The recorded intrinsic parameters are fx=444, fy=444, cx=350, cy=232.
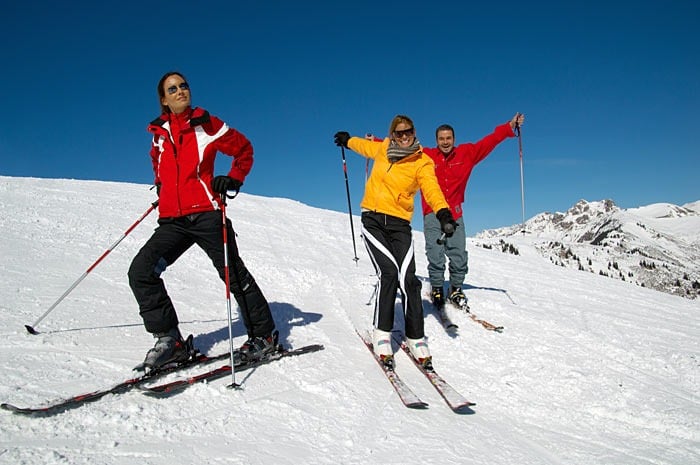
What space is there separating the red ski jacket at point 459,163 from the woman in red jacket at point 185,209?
143 inches

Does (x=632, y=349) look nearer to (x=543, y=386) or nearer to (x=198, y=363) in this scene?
(x=543, y=386)

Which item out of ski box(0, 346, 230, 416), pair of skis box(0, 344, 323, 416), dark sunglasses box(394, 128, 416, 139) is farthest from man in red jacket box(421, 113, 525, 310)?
ski box(0, 346, 230, 416)

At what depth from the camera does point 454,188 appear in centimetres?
686

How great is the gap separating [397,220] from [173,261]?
240 centimetres

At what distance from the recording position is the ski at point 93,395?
2.70m

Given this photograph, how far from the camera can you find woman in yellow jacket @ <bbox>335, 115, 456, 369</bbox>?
464 cm

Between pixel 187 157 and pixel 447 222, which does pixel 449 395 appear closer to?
pixel 447 222

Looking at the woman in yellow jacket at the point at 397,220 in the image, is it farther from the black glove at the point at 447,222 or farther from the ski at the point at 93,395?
the ski at the point at 93,395

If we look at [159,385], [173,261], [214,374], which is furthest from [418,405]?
[173,261]

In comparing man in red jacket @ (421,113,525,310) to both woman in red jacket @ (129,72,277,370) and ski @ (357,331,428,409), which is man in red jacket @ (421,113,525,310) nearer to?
ski @ (357,331,428,409)

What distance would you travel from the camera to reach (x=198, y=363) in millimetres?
3908

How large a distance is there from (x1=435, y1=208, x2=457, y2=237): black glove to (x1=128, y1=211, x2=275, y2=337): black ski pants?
6.29ft

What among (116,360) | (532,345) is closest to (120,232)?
(116,360)

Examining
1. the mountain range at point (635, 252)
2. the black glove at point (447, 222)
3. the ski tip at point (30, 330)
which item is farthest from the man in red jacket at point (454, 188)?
the ski tip at point (30, 330)
